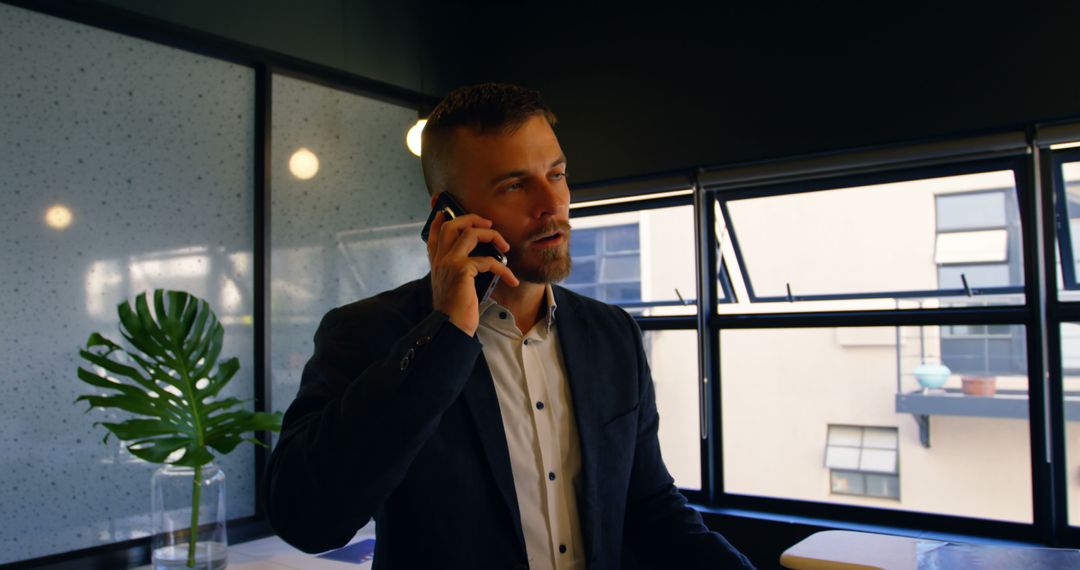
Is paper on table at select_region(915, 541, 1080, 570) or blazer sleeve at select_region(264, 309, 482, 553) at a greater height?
blazer sleeve at select_region(264, 309, 482, 553)

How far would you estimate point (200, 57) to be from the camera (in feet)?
11.6

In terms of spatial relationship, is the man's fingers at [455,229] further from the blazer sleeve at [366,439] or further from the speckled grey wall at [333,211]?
the speckled grey wall at [333,211]

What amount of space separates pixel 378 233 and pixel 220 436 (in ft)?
5.30

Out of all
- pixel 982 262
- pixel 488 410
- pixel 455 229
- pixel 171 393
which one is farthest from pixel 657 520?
pixel 982 262

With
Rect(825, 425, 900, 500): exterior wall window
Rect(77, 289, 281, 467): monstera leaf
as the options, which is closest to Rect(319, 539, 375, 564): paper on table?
Rect(77, 289, 281, 467): monstera leaf

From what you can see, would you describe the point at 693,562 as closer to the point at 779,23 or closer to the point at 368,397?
the point at 368,397

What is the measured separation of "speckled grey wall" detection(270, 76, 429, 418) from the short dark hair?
8.48ft

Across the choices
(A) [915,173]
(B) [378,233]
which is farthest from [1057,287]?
(B) [378,233]

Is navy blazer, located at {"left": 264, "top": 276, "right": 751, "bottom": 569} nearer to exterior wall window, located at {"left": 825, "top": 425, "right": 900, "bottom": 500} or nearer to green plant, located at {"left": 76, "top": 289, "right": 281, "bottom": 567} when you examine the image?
green plant, located at {"left": 76, "top": 289, "right": 281, "bottom": 567}

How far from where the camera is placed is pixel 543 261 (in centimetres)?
128

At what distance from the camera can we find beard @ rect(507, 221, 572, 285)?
1.27 meters

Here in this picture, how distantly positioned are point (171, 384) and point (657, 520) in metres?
2.09

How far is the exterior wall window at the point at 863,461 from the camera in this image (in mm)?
4020

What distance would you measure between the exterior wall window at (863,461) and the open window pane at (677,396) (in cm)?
67
